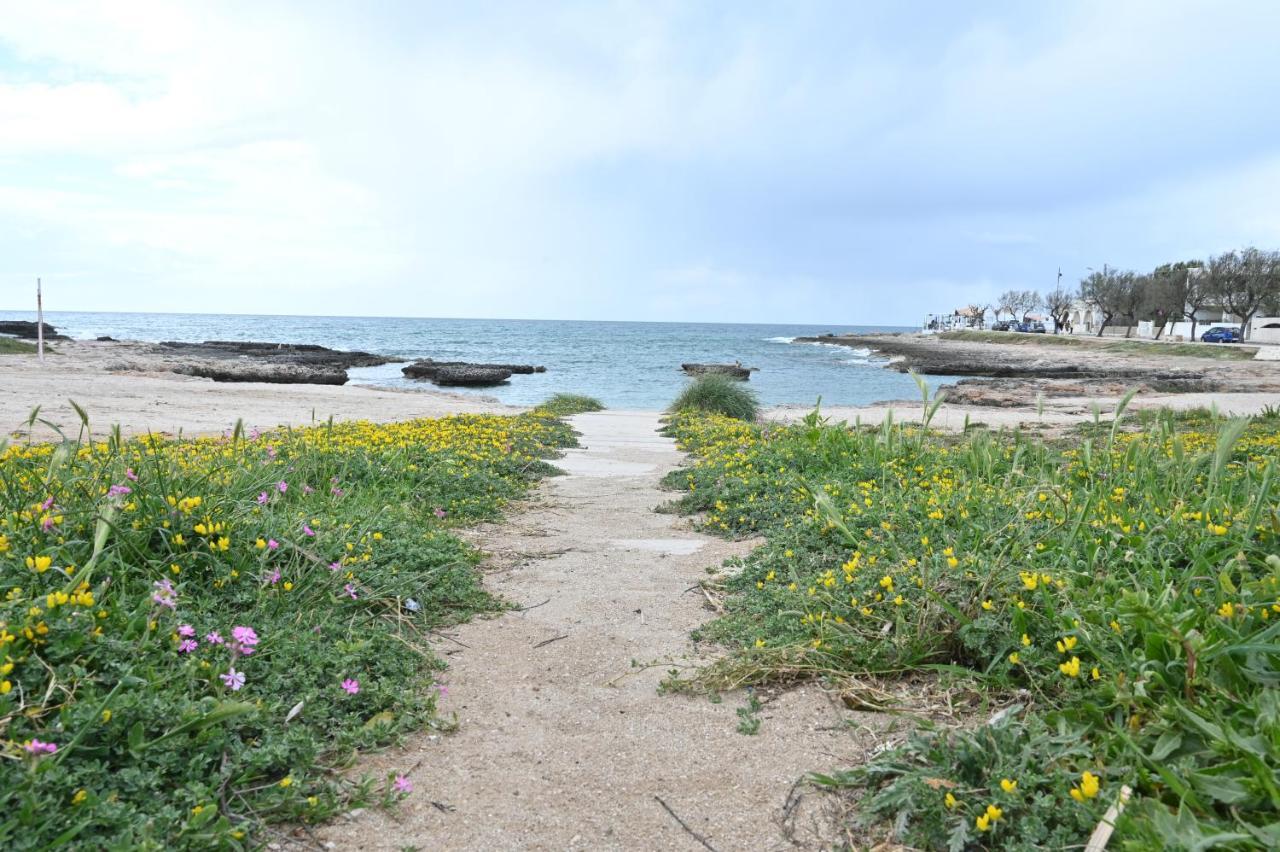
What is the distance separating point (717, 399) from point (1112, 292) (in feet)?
260

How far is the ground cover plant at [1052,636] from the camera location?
1992 mm

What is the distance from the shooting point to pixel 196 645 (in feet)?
8.39

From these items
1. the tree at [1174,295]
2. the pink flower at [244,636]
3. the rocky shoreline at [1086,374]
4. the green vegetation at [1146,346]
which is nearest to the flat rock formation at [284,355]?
the rocky shoreline at [1086,374]

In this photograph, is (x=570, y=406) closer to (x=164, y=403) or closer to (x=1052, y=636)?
(x=164, y=403)

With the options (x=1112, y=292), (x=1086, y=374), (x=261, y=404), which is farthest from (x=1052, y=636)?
(x=1112, y=292)

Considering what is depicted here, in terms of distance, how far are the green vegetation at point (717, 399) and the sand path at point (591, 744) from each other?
11.6 metres

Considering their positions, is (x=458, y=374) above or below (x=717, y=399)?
below

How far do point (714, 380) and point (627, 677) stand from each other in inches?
541

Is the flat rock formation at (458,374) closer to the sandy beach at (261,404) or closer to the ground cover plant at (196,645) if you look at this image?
the sandy beach at (261,404)

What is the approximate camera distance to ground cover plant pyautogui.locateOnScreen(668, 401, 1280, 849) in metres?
1.99

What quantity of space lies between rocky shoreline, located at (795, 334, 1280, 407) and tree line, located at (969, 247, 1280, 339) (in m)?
9.18

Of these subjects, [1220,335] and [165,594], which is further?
[1220,335]

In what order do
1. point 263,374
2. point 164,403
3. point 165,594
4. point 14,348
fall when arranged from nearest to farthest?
1. point 165,594
2. point 164,403
3. point 263,374
4. point 14,348

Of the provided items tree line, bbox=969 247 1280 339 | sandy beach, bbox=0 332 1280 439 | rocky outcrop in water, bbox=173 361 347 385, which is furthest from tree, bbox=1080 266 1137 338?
rocky outcrop in water, bbox=173 361 347 385
